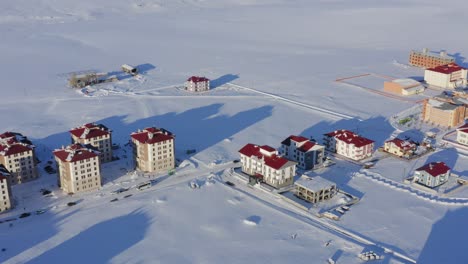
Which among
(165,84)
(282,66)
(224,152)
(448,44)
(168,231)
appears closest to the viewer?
(168,231)

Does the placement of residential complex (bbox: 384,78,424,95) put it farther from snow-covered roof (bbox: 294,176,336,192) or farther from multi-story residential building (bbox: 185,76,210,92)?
snow-covered roof (bbox: 294,176,336,192)

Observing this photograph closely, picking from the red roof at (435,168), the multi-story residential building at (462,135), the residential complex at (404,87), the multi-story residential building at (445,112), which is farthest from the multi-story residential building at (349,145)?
the residential complex at (404,87)

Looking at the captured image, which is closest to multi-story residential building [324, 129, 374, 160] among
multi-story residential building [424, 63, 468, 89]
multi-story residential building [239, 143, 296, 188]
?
multi-story residential building [239, 143, 296, 188]

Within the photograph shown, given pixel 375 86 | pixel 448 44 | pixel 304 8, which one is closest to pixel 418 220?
pixel 375 86

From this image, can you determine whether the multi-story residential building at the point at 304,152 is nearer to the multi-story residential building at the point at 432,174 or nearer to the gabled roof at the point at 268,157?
the gabled roof at the point at 268,157

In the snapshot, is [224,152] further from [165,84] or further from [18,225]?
[165,84]

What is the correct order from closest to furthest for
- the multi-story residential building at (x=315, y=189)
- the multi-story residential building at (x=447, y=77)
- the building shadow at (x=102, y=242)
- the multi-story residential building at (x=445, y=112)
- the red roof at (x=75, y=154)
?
the building shadow at (x=102, y=242) < the multi-story residential building at (x=315, y=189) < the red roof at (x=75, y=154) < the multi-story residential building at (x=445, y=112) < the multi-story residential building at (x=447, y=77)
